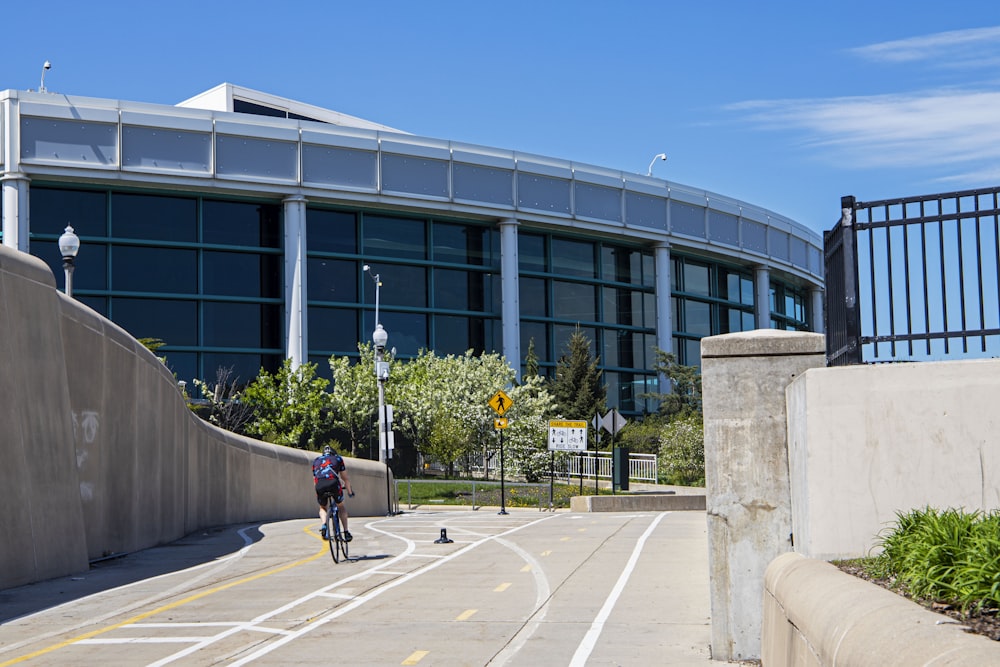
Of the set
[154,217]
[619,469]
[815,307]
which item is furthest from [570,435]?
[815,307]

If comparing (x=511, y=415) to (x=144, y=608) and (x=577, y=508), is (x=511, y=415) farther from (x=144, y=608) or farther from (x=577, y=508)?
(x=144, y=608)

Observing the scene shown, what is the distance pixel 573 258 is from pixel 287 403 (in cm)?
2058

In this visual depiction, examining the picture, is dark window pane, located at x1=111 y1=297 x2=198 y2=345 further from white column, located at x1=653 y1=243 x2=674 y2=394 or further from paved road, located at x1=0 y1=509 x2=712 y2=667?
paved road, located at x1=0 y1=509 x2=712 y2=667

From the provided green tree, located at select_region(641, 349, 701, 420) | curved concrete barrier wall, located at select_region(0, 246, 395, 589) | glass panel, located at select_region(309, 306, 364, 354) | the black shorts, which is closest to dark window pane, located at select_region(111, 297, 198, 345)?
glass panel, located at select_region(309, 306, 364, 354)

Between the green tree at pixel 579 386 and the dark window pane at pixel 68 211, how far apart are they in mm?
24274

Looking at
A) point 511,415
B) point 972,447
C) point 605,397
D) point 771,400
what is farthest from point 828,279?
point 605,397

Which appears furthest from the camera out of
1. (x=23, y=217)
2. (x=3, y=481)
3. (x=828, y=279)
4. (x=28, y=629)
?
(x=23, y=217)

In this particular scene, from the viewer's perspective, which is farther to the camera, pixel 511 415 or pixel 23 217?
pixel 511 415

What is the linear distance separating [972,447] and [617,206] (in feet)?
190

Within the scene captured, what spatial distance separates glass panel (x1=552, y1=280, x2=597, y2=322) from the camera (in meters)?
66.3

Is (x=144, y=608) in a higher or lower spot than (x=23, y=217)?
lower

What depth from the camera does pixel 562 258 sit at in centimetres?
6631

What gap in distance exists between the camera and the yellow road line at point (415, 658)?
9.78 meters

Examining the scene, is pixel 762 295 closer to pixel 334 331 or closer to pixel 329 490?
pixel 334 331
